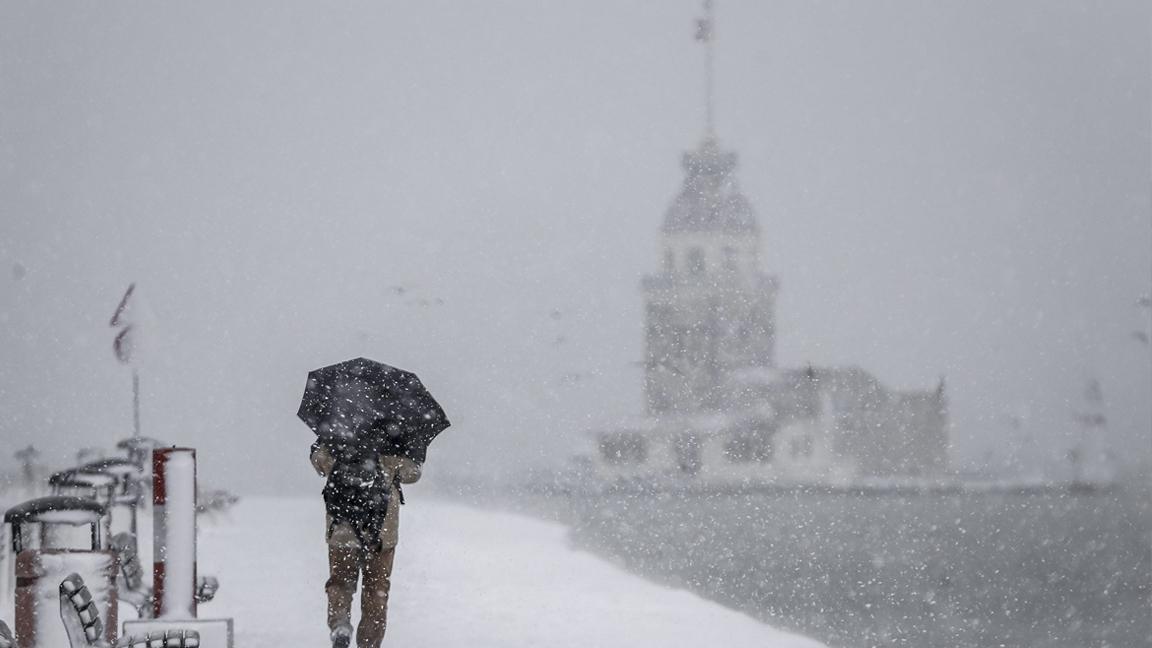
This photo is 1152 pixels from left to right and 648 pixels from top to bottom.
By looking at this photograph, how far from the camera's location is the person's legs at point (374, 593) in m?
7.68

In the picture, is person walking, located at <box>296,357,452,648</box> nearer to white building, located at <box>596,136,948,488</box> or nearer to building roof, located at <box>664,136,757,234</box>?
white building, located at <box>596,136,948,488</box>

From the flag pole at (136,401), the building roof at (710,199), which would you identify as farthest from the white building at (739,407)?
the flag pole at (136,401)

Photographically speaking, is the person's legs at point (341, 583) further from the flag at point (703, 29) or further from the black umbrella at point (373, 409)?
the flag at point (703, 29)

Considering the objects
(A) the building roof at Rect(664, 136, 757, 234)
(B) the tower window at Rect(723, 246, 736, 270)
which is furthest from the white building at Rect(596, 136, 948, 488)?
(A) the building roof at Rect(664, 136, 757, 234)

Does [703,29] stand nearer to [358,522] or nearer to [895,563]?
[895,563]

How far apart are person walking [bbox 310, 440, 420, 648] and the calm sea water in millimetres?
25089

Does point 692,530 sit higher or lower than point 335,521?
lower

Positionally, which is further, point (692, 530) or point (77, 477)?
point (692, 530)

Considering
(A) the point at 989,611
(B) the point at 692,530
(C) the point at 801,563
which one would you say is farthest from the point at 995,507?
(A) the point at 989,611

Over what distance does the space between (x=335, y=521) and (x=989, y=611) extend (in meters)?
48.9

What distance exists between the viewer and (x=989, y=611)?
2088 inches

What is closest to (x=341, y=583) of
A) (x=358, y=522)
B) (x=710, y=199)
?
(x=358, y=522)

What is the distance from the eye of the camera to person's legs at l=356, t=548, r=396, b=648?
25.2 ft

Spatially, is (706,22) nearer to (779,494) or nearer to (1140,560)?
(779,494)
